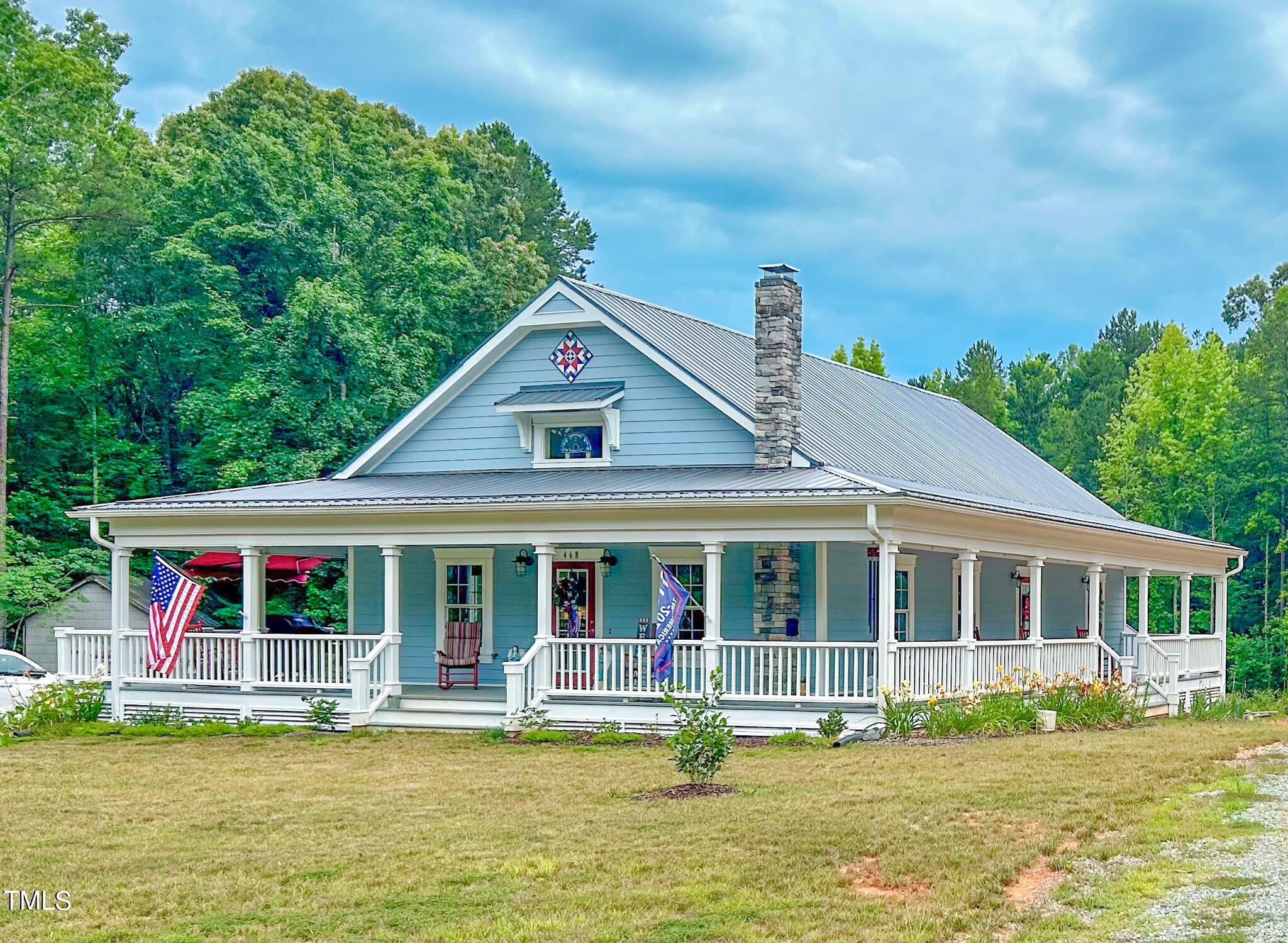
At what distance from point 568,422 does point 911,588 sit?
18.4ft

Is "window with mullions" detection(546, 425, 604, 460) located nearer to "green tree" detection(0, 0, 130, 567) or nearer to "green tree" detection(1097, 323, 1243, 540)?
"green tree" detection(0, 0, 130, 567)

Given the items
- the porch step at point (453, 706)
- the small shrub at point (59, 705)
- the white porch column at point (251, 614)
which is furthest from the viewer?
the white porch column at point (251, 614)

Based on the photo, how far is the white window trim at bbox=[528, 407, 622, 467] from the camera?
23.3m

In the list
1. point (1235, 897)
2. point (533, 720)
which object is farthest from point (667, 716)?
point (1235, 897)

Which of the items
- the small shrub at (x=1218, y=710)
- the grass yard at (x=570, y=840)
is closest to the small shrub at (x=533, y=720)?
the grass yard at (x=570, y=840)

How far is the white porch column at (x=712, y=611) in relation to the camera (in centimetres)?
1992

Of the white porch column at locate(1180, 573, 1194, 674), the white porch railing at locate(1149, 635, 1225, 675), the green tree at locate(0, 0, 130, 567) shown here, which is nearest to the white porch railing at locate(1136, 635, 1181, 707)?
the white porch railing at locate(1149, 635, 1225, 675)

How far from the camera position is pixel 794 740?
1873 cm

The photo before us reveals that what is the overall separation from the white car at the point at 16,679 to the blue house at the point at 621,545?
2.47ft

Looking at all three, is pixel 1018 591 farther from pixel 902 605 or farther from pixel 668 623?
pixel 668 623

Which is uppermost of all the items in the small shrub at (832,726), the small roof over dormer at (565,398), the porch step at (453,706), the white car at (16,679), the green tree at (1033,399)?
the green tree at (1033,399)

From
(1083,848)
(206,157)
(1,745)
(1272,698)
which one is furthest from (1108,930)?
(206,157)

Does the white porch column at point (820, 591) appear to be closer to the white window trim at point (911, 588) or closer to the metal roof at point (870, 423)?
the metal roof at point (870, 423)

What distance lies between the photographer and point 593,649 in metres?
20.8
